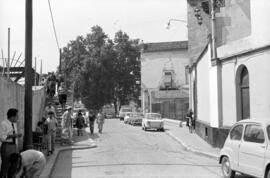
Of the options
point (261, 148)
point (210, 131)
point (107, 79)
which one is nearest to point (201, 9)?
point (210, 131)

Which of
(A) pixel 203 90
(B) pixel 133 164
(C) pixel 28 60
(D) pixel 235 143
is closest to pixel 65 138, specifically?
(B) pixel 133 164

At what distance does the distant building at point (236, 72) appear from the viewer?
16453mm

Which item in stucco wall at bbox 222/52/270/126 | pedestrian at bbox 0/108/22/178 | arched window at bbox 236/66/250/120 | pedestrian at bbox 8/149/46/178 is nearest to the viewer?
pedestrian at bbox 8/149/46/178

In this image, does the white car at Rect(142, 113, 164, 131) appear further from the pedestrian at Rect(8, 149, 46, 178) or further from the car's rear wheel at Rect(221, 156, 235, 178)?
the pedestrian at Rect(8, 149, 46, 178)

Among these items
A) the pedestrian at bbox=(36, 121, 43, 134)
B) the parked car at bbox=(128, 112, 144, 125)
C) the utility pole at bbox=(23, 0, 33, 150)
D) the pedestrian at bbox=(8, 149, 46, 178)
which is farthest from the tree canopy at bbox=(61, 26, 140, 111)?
the pedestrian at bbox=(8, 149, 46, 178)

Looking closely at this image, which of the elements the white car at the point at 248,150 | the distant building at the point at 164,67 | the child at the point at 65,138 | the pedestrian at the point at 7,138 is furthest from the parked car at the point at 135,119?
the pedestrian at the point at 7,138

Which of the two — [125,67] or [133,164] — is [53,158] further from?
[125,67]

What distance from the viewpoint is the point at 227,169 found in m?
12.1

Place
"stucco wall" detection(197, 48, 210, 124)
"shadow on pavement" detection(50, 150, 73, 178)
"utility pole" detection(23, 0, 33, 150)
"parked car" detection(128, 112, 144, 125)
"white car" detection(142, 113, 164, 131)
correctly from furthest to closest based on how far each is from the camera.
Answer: "parked car" detection(128, 112, 144, 125), "white car" detection(142, 113, 164, 131), "stucco wall" detection(197, 48, 210, 124), "shadow on pavement" detection(50, 150, 73, 178), "utility pole" detection(23, 0, 33, 150)

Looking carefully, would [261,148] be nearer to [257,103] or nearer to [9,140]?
[9,140]

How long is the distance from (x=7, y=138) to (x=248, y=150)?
5.39 meters

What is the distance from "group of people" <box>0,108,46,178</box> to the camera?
9.26 m

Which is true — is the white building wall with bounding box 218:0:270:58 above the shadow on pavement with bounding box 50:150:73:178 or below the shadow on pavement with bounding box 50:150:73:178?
above

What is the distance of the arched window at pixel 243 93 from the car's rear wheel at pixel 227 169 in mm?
6263
